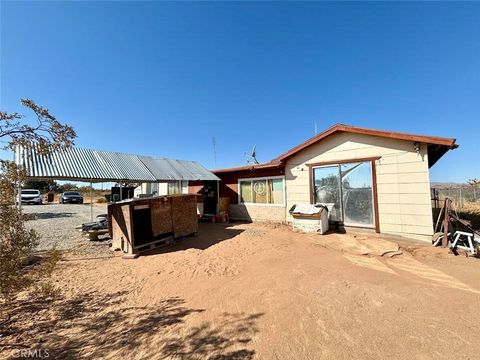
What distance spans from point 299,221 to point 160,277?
5.95m

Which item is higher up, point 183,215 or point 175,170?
point 175,170

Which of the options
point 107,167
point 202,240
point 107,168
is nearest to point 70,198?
point 107,167

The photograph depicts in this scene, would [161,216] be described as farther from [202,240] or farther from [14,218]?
[14,218]

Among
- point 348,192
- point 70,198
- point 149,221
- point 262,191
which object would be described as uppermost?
point 262,191

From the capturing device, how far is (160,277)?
206 inches

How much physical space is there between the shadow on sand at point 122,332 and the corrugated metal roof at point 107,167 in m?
3.69

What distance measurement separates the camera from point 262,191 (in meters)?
12.2

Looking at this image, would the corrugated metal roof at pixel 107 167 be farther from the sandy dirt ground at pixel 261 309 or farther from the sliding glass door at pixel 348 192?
the sliding glass door at pixel 348 192

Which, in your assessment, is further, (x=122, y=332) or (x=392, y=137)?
(x=392, y=137)

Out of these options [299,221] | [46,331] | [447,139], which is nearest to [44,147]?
[46,331]

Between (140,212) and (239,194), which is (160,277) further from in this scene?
(239,194)

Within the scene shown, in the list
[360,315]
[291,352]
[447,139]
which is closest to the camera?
[291,352]

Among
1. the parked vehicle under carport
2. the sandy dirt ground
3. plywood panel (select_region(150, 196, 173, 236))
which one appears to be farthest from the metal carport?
the parked vehicle under carport

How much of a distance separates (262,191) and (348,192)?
4488 millimetres
